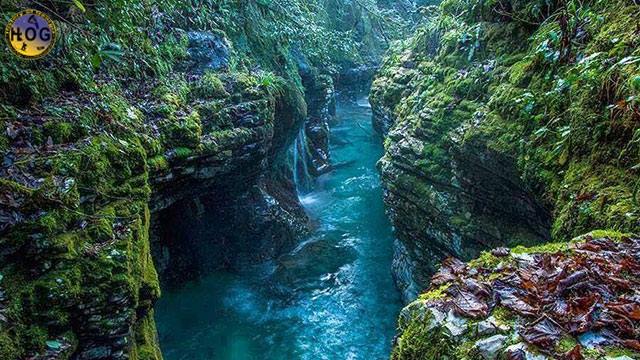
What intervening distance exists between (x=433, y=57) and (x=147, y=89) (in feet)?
28.1

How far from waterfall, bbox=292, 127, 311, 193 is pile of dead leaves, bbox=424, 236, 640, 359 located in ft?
47.0

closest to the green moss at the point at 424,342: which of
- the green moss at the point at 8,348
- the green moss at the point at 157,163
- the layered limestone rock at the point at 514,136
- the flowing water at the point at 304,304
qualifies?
the layered limestone rock at the point at 514,136

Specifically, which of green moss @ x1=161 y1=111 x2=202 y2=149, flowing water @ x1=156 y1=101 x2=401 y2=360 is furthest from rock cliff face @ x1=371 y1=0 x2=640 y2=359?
green moss @ x1=161 y1=111 x2=202 y2=149

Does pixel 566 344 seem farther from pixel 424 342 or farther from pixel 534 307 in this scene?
pixel 424 342

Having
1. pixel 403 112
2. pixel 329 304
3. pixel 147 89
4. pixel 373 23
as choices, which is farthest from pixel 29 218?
pixel 373 23

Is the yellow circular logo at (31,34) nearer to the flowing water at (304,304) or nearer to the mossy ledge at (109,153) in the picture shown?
the mossy ledge at (109,153)

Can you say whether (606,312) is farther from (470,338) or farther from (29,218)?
(29,218)

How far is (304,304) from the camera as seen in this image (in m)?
12.4

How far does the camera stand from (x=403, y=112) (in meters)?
12.8

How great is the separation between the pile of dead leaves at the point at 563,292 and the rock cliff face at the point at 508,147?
0.04 m

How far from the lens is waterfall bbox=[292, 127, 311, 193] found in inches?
718

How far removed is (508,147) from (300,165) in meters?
12.1

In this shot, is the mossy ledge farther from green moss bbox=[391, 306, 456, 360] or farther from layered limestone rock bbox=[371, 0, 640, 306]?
layered limestone rock bbox=[371, 0, 640, 306]

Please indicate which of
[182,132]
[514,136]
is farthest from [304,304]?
[514,136]
